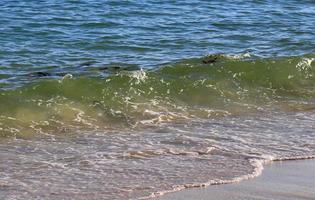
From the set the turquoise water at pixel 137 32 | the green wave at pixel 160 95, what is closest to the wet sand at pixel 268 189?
the green wave at pixel 160 95

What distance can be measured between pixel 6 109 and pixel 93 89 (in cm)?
124

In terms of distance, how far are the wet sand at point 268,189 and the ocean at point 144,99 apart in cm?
11

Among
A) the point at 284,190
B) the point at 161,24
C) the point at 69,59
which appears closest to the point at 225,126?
the point at 284,190

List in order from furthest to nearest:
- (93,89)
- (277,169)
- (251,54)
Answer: (251,54)
(93,89)
(277,169)

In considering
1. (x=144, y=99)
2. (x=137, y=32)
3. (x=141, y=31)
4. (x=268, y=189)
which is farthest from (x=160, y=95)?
(x=141, y=31)

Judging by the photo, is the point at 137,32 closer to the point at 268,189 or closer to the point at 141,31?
the point at 141,31

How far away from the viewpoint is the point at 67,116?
8047 millimetres

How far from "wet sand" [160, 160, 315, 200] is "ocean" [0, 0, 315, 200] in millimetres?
112

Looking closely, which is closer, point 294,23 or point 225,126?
point 225,126

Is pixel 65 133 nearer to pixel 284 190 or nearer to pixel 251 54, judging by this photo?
pixel 284 190

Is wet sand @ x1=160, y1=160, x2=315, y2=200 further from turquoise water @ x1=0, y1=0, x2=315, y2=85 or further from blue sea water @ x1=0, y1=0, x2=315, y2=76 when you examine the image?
blue sea water @ x1=0, y1=0, x2=315, y2=76

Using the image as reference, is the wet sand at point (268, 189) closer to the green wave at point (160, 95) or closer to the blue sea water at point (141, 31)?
the green wave at point (160, 95)

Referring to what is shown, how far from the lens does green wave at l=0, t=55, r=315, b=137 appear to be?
798 cm

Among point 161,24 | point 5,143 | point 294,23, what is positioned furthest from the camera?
point 294,23
